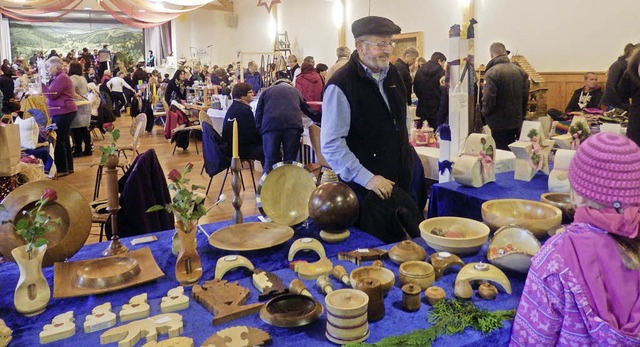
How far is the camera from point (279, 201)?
7.14ft

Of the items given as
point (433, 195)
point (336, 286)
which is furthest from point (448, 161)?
point (336, 286)

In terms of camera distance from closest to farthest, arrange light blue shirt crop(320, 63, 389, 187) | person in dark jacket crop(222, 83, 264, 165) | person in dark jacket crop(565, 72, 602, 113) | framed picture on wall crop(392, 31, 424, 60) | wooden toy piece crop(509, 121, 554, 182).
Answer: light blue shirt crop(320, 63, 389, 187)
wooden toy piece crop(509, 121, 554, 182)
person in dark jacket crop(222, 83, 264, 165)
person in dark jacket crop(565, 72, 602, 113)
framed picture on wall crop(392, 31, 424, 60)

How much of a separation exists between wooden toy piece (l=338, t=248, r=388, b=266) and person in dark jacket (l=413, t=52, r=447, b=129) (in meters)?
5.18

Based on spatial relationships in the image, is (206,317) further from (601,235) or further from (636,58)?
(636,58)

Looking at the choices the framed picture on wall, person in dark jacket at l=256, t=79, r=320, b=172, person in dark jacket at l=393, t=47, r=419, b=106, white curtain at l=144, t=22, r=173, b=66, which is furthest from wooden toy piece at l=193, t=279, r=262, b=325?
white curtain at l=144, t=22, r=173, b=66

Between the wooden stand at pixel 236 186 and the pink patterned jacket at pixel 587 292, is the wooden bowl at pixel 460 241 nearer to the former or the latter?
the pink patterned jacket at pixel 587 292

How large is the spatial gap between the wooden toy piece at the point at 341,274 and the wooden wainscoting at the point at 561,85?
22.7ft

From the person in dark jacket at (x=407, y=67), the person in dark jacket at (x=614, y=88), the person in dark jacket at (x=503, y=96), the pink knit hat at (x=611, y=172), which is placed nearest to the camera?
the pink knit hat at (x=611, y=172)

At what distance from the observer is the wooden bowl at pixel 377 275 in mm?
1485

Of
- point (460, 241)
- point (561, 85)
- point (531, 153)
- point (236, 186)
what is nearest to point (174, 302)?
point (236, 186)

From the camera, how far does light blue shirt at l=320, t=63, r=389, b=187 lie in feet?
7.25

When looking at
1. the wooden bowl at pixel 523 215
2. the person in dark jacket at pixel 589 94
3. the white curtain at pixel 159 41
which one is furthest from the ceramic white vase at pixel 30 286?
the white curtain at pixel 159 41

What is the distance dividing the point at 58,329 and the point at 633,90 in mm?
3274

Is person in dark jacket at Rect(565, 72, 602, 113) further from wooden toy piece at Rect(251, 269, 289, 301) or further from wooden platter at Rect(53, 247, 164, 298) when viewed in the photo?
wooden platter at Rect(53, 247, 164, 298)
